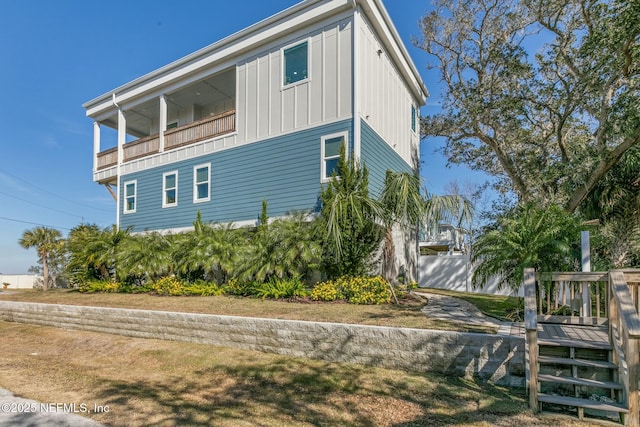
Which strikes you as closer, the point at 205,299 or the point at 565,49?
the point at 205,299

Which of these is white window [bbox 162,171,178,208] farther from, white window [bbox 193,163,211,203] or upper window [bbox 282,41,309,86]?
upper window [bbox 282,41,309,86]

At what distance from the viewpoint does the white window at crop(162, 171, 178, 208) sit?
1323 cm

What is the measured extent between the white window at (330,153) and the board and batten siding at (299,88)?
537mm

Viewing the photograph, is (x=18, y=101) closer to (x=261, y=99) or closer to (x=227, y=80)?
(x=227, y=80)

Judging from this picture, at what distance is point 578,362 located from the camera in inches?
158

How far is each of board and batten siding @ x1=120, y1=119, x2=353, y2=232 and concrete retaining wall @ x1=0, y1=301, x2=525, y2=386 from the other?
14.7ft

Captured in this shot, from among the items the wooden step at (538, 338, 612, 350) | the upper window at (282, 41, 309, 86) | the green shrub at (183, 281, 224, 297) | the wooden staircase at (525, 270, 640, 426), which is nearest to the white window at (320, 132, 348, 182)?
the upper window at (282, 41, 309, 86)

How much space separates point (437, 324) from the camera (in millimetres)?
5617

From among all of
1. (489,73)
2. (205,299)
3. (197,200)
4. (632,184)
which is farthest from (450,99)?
(205,299)

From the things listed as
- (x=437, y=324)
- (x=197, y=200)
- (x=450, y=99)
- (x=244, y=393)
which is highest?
(x=450, y=99)

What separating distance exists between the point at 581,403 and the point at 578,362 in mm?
550

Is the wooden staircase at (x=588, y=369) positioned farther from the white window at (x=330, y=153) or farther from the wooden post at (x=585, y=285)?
the white window at (x=330, y=153)

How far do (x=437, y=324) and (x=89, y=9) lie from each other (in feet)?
53.3

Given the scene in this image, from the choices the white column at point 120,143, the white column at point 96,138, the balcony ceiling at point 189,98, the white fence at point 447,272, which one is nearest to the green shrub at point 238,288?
the balcony ceiling at point 189,98
